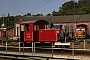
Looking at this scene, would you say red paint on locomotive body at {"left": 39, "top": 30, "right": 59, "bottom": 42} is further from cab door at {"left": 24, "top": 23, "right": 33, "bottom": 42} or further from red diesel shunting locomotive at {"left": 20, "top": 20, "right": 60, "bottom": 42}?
cab door at {"left": 24, "top": 23, "right": 33, "bottom": 42}

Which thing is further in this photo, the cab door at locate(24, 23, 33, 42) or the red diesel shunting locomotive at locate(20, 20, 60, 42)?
the red diesel shunting locomotive at locate(20, 20, 60, 42)

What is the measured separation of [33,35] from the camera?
85.7ft

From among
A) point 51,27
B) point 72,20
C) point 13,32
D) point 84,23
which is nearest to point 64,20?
point 72,20

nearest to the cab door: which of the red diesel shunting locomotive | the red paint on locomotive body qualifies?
the red diesel shunting locomotive

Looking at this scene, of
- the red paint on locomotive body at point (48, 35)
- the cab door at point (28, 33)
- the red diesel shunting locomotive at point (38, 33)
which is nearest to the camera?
the cab door at point (28, 33)

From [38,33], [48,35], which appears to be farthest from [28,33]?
[48,35]

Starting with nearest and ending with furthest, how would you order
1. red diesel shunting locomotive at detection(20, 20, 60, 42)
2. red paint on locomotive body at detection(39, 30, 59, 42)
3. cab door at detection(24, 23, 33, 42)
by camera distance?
1. cab door at detection(24, 23, 33, 42)
2. red diesel shunting locomotive at detection(20, 20, 60, 42)
3. red paint on locomotive body at detection(39, 30, 59, 42)

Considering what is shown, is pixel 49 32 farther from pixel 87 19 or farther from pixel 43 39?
pixel 87 19

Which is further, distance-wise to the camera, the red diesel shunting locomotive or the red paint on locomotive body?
the red paint on locomotive body

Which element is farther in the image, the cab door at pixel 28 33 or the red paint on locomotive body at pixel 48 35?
the red paint on locomotive body at pixel 48 35

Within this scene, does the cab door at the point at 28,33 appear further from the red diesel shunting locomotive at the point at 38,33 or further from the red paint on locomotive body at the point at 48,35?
the red paint on locomotive body at the point at 48,35

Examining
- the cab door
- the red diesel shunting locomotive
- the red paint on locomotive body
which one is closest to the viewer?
the cab door

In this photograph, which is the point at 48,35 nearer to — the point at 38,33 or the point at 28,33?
the point at 38,33

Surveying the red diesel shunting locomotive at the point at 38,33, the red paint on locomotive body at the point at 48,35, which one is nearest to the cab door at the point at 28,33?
the red diesel shunting locomotive at the point at 38,33
